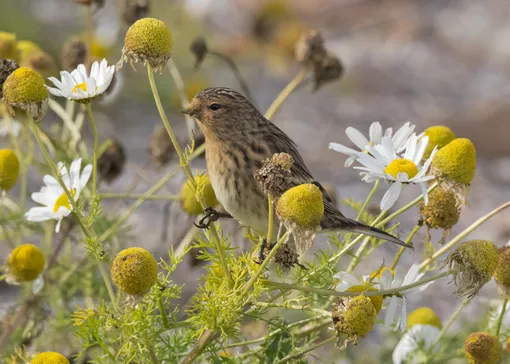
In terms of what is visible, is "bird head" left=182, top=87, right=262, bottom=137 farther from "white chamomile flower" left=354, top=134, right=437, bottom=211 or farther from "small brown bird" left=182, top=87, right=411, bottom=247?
"white chamomile flower" left=354, top=134, right=437, bottom=211

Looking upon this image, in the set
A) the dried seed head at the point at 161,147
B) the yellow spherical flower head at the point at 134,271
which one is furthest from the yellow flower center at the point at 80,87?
the dried seed head at the point at 161,147

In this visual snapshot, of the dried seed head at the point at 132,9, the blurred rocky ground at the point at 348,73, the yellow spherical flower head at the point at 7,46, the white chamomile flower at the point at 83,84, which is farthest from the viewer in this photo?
the blurred rocky ground at the point at 348,73

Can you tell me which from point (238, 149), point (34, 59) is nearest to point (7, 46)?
point (34, 59)

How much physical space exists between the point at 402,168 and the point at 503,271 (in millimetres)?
330

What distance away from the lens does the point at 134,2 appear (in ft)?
10.2

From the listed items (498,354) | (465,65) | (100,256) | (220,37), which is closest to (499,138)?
(465,65)

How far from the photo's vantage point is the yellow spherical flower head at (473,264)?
5.81 feet

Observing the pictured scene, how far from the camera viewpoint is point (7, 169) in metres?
2.25

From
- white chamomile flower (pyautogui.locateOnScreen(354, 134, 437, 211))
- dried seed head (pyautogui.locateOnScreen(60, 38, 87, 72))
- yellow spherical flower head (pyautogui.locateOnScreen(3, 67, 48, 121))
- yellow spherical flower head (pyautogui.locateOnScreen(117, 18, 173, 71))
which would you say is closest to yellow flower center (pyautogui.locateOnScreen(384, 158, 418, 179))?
white chamomile flower (pyautogui.locateOnScreen(354, 134, 437, 211))

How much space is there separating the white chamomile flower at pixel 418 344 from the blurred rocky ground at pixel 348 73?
1973 millimetres

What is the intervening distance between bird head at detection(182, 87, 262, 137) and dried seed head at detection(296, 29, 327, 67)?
62cm

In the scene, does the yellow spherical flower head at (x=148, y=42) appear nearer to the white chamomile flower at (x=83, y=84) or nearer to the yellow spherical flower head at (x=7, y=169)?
the white chamomile flower at (x=83, y=84)

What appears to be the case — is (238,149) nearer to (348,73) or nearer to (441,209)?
(441,209)

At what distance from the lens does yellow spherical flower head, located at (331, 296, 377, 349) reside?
1729 millimetres
